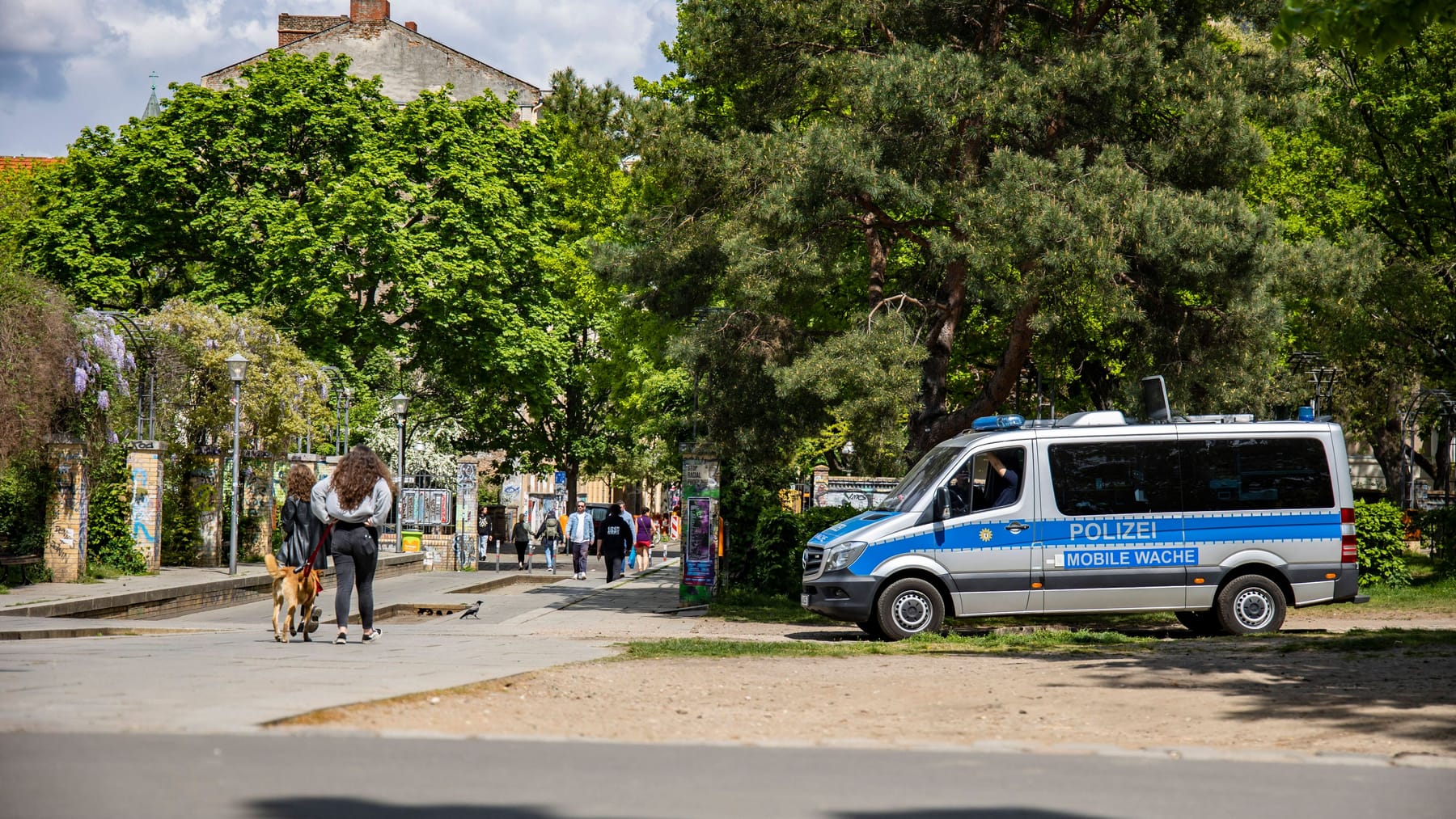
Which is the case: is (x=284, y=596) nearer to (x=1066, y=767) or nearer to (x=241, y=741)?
(x=241, y=741)

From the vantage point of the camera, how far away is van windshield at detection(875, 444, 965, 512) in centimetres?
1546

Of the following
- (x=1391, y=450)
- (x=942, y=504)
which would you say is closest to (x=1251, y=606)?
(x=942, y=504)

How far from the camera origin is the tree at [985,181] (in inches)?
692

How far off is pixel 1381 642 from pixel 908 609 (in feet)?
15.2

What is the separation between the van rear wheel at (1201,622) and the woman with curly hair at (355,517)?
349 inches

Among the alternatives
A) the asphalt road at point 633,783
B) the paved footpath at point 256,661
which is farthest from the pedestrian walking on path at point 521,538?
the asphalt road at point 633,783

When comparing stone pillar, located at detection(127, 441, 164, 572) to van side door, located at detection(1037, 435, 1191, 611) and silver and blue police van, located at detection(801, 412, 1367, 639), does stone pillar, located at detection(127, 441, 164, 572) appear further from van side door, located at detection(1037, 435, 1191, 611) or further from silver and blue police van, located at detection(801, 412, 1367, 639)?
van side door, located at detection(1037, 435, 1191, 611)

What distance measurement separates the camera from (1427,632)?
14359 mm

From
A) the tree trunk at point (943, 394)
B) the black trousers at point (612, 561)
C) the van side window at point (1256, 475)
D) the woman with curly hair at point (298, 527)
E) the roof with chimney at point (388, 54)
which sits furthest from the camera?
the roof with chimney at point (388, 54)

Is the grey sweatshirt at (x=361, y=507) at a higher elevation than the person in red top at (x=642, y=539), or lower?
higher

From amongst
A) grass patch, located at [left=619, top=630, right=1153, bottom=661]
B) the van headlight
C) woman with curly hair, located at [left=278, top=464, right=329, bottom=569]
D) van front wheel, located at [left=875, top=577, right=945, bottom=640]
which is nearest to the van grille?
the van headlight

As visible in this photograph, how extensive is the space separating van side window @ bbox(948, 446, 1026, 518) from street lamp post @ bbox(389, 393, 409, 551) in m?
19.7

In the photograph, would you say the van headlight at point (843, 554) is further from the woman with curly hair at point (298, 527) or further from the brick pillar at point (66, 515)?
the brick pillar at point (66, 515)

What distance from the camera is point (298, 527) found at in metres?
14.0
